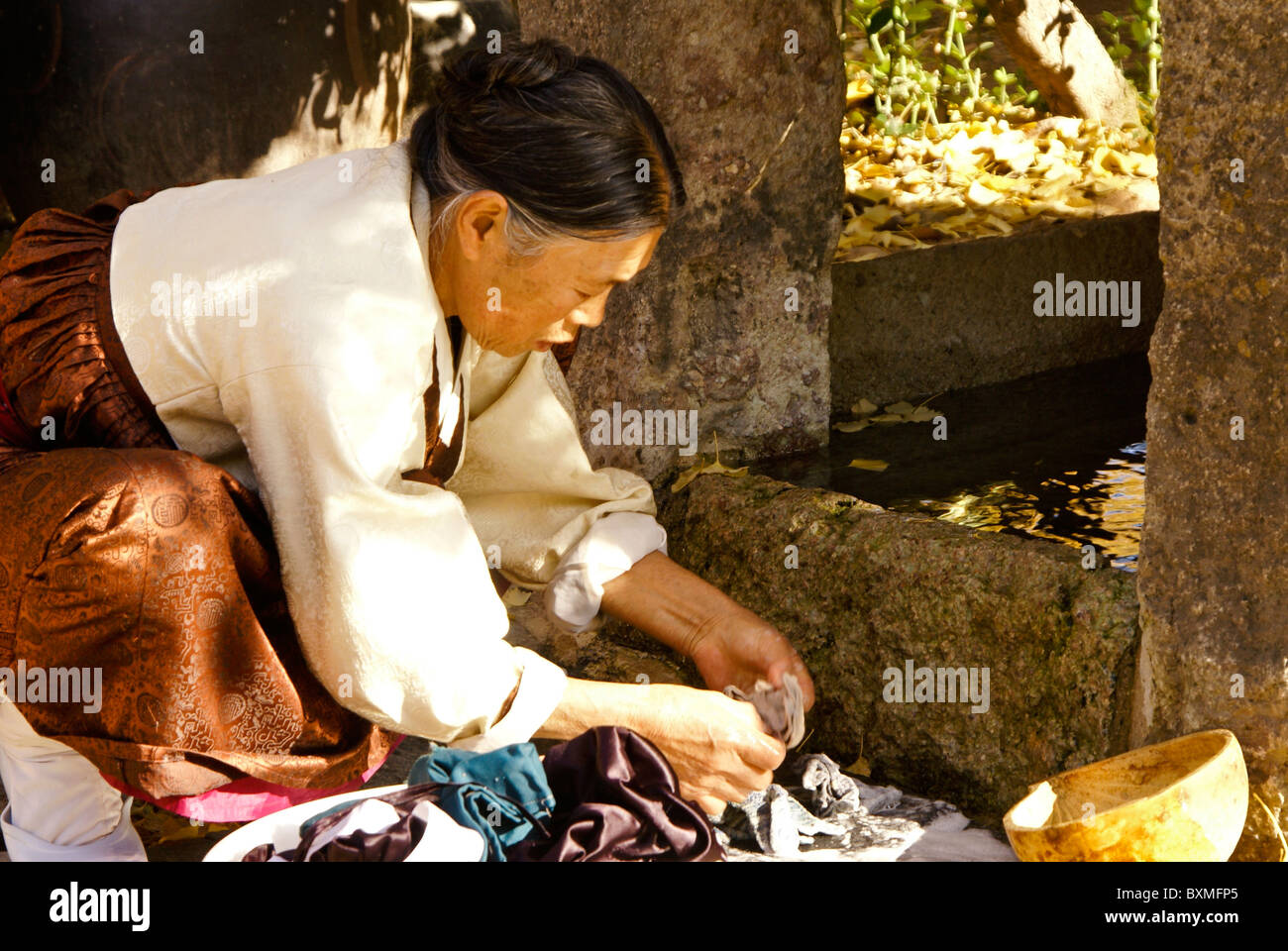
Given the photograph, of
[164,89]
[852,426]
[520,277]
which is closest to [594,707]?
[520,277]

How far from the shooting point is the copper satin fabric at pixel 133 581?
1960mm

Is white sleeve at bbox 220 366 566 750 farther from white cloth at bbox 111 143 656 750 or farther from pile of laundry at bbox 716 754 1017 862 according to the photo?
pile of laundry at bbox 716 754 1017 862

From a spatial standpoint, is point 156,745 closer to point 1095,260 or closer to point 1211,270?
point 1211,270

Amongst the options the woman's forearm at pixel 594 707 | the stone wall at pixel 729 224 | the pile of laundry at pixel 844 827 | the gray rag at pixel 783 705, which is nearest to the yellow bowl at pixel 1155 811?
the pile of laundry at pixel 844 827

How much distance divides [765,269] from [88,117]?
2.35 meters

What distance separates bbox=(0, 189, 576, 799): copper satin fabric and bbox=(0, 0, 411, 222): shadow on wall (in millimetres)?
2437

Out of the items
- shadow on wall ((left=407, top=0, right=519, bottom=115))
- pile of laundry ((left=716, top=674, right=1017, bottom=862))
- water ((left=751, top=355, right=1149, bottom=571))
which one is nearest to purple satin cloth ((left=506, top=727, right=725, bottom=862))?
pile of laundry ((left=716, top=674, right=1017, bottom=862))

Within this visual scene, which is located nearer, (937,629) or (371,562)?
(371,562)

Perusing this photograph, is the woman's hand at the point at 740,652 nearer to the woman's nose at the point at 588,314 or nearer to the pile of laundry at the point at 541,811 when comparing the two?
the pile of laundry at the point at 541,811

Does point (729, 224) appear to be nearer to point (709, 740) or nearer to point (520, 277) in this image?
point (520, 277)

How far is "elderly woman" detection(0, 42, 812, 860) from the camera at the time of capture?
1984 mm

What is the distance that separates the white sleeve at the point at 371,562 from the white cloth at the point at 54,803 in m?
0.46

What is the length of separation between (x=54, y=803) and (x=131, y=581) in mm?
504

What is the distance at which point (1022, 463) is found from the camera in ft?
10.7
